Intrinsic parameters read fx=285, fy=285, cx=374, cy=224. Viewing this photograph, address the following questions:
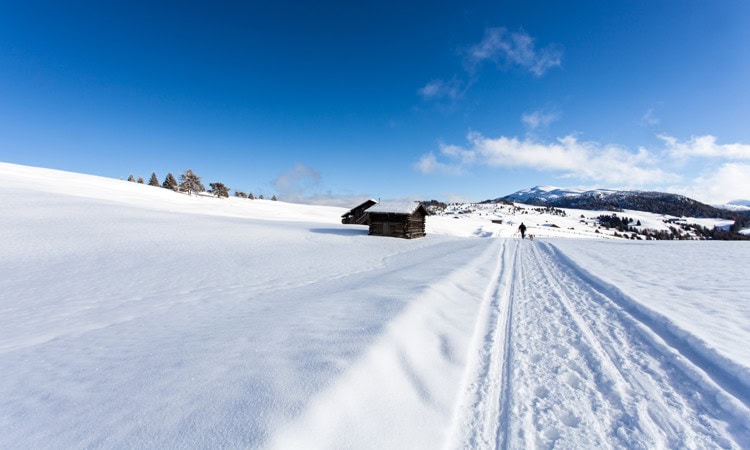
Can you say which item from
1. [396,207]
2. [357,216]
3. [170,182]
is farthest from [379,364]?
[170,182]

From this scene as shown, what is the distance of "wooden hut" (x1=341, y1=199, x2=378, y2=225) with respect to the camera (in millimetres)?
42688

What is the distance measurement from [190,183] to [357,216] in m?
54.5

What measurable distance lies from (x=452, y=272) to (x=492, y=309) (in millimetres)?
3658

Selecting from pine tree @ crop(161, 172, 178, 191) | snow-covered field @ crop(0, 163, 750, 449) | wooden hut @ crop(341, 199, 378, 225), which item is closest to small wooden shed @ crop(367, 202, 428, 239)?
wooden hut @ crop(341, 199, 378, 225)

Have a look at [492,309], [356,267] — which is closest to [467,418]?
[492,309]

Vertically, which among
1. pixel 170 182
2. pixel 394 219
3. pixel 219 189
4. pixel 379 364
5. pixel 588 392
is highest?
pixel 170 182

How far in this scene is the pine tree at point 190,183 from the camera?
236ft

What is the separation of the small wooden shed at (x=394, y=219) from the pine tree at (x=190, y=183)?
6333cm

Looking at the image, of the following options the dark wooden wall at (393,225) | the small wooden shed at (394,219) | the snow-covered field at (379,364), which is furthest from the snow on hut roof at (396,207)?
the snow-covered field at (379,364)

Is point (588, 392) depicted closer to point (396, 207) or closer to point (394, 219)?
point (394, 219)

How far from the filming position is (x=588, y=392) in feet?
11.6

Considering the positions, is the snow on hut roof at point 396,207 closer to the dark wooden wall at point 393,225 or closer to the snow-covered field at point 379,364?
the dark wooden wall at point 393,225

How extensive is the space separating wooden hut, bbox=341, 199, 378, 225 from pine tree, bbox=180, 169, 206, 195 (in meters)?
51.5

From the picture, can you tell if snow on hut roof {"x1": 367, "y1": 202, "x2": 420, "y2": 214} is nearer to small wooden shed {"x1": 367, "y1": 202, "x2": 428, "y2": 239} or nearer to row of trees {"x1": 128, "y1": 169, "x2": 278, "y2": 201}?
small wooden shed {"x1": 367, "y1": 202, "x2": 428, "y2": 239}
